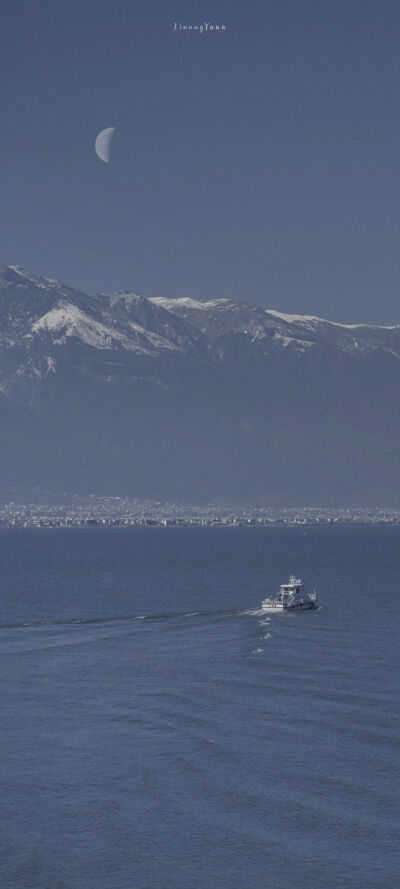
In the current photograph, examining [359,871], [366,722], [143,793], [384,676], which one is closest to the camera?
[359,871]

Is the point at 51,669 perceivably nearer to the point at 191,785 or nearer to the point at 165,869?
the point at 191,785

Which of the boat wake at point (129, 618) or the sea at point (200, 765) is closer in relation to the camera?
the sea at point (200, 765)

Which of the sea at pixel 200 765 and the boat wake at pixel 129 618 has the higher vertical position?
the boat wake at pixel 129 618

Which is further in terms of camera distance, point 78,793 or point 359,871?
point 78,793

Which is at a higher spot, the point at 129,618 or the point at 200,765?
the point at 129,618

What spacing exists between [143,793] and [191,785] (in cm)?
382

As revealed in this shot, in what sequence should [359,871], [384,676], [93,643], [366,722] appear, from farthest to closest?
1. [93,643]
2. [384,676]
3. [366,722]
4. [359,871]

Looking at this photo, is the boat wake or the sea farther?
the boat wake

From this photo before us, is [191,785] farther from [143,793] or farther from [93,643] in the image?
[93,643]

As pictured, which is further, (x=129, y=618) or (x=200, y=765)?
(x=129, y=618)

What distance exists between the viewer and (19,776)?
3765 inches

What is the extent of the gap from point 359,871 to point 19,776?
3128 cm

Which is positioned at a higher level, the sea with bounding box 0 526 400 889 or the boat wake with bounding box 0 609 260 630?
the boat wake with bounding box 0 609 260 630

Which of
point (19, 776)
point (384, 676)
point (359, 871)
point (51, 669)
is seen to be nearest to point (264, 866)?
point (359, 871)
